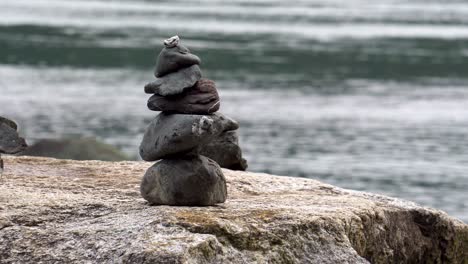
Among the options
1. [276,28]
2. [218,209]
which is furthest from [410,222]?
[276,28]

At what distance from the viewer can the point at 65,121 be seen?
174 feet

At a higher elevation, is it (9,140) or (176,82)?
(176,82)

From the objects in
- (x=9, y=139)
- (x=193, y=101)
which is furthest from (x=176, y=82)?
(x=9, y=139)

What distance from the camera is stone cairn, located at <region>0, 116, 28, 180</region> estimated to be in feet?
39.3

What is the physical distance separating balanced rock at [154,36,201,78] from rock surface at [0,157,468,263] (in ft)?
4.87

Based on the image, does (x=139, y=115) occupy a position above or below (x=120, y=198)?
below

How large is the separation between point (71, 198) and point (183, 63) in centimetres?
Answer: 191

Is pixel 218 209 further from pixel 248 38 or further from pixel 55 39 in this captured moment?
pixel 248 38

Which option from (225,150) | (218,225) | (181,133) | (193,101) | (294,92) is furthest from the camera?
(294,92)

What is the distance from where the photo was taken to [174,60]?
1134cm

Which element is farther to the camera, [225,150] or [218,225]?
[225,150]

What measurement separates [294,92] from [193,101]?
58.7m

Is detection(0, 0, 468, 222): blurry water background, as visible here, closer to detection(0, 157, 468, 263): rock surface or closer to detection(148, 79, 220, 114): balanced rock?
detection(0, 157, 468, 263): rock surface

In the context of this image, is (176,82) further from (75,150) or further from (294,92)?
(294,92)
